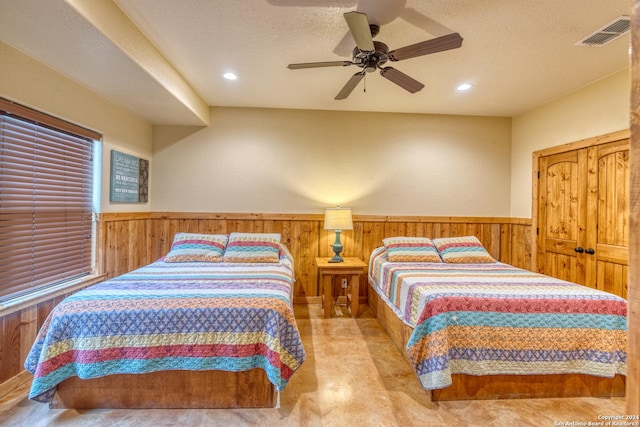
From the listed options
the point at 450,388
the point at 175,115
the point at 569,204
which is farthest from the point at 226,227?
the point at 569,204

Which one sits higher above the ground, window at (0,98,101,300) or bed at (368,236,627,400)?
window at (0,98,101,300)

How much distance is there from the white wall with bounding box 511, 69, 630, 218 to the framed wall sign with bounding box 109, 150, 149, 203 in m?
4.76

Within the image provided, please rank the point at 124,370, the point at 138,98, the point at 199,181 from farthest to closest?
the point at 199,181 → the point at 138,98 → the point at 124,370

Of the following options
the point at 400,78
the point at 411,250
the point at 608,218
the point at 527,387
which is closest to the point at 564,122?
the point at 608,218

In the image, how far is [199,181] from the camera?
4027 mm

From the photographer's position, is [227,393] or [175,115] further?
[175,115]

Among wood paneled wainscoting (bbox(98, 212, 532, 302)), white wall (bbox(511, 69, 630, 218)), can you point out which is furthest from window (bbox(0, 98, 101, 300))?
white wall (bbox(511, 69, 630, 218))

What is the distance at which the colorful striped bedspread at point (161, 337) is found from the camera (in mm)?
1841

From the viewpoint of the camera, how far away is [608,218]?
2.93 meters

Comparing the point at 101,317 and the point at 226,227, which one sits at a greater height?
the point at 226,227

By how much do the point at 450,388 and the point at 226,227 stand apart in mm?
3018

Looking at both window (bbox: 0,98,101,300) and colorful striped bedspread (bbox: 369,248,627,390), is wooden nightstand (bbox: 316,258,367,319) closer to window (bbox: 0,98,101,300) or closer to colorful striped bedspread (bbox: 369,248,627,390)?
colorful striped bedspread (bbox: 369,248,627,390)

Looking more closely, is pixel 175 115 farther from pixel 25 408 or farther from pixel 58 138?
pixel 25 408

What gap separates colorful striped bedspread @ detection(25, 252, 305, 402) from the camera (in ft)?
6.04
